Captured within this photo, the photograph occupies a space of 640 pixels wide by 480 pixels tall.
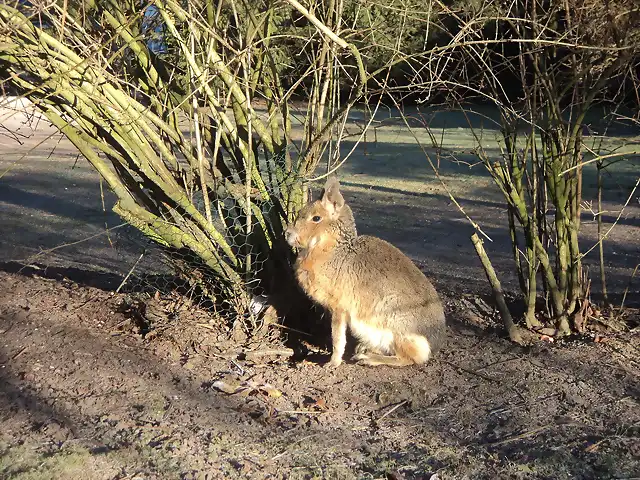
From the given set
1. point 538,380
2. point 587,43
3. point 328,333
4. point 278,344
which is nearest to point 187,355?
point 278,344

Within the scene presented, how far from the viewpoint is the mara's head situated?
500 centimetres

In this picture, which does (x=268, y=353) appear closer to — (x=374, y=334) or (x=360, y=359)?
(x=360, y=359)

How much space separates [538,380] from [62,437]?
2.96 meters

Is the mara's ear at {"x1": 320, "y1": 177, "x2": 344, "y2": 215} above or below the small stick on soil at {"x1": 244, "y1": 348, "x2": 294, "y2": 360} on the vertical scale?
above

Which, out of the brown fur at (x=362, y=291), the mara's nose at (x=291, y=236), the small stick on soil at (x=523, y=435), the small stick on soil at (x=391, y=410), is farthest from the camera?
the brown fur at (x=362, y=291)

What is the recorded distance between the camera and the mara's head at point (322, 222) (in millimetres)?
5000

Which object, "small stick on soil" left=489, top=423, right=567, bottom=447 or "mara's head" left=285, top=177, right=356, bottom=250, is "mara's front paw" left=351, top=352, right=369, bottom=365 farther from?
"small stick on soil" left=489, top=423, right=567, bottom=447

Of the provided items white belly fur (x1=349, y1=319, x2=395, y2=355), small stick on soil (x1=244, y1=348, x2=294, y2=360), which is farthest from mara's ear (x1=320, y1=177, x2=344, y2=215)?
small stick on soil (x1=244, y1=348, x2=294, y2=360)

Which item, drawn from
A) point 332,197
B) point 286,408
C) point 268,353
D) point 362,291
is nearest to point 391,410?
point 286,408

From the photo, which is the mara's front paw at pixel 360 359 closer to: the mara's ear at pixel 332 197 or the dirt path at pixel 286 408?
the dirt path at pixel 286 408

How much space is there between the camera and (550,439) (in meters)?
3.89

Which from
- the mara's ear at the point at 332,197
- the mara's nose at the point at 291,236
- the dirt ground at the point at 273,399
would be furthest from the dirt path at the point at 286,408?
the mara's ear at the point at 332,197

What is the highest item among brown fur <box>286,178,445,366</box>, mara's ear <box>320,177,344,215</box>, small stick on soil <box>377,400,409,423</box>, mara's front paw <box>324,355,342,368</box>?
mara's ear <box>320,177,344,215</box>

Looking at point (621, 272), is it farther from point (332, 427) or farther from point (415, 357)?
point (332, 427)
